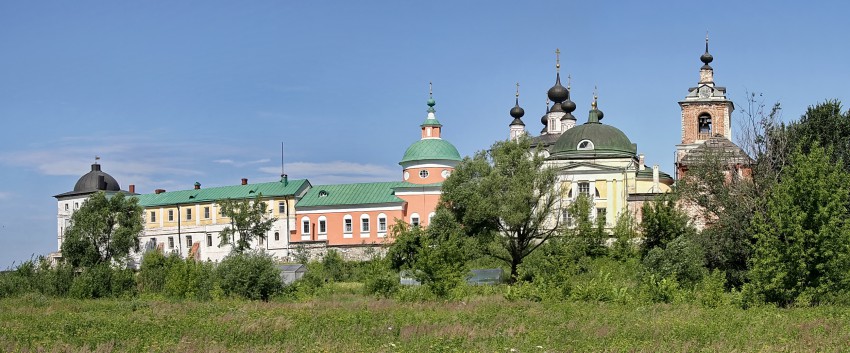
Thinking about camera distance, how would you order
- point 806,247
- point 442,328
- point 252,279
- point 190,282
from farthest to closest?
point 190,282 → point 252,279 → point 806,247 → point 442,328

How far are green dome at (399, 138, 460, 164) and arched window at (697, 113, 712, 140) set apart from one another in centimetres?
1702

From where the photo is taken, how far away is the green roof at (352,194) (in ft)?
211

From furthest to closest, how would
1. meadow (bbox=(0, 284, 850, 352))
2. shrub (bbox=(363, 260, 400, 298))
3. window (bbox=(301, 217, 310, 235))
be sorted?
window (bbox=(301, 217, 310, 235)), shrub (bbox=(363, 260, 400, 298)), meadow (bbox=(0, 284, 850, 352))

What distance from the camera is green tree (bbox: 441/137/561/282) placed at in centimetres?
4672

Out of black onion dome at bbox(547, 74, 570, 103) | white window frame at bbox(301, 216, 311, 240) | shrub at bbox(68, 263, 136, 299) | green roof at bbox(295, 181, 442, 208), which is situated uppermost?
black onion dome at bbox(547, 74, 570, 103)

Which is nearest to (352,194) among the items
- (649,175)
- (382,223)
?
(382,223)

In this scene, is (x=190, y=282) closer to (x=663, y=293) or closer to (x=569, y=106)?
(x=663, y=293)

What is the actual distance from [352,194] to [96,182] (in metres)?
26.7

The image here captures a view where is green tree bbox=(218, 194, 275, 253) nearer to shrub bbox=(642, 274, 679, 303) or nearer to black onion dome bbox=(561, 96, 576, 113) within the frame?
black onion dome bbox=(561, 96, 576, 113)

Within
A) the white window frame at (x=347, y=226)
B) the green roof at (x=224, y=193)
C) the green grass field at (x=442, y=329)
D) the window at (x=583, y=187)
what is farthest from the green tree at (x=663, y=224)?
the green roof at (x=224, y=193)

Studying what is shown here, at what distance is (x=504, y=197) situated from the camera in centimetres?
4691

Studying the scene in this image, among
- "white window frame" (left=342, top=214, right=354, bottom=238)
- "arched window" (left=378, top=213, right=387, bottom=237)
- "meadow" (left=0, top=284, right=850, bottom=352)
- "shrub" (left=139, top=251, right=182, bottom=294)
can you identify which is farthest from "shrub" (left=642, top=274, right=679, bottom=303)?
"white window frame" (left=342, top=214, right=354, bottom=238)

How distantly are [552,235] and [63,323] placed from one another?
2892 cm

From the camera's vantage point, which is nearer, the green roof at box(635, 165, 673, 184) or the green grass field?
the green grass field
